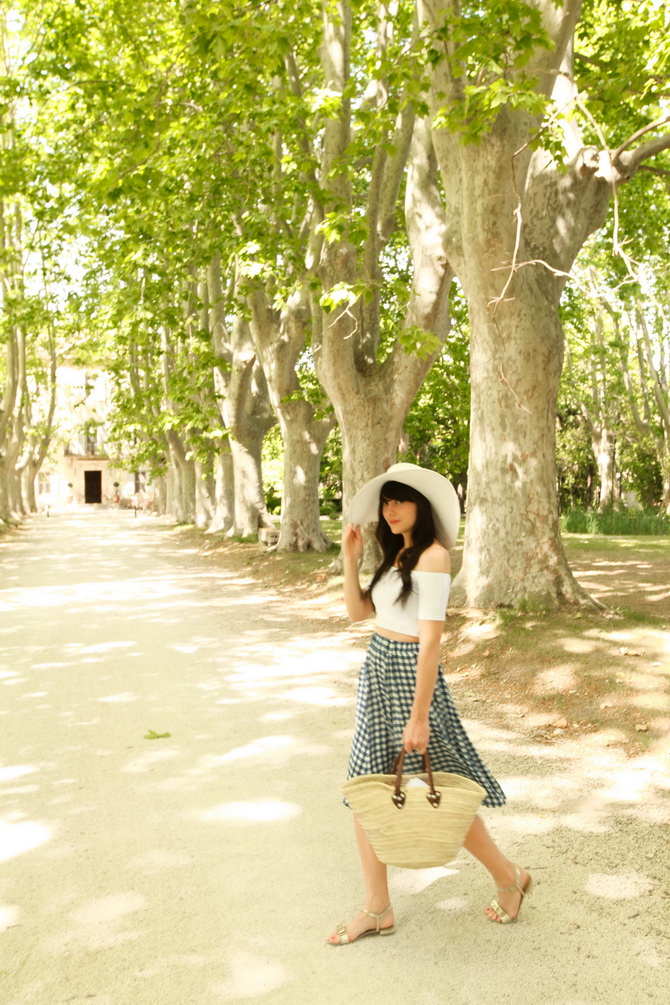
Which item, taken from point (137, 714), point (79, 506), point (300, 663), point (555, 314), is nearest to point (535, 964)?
point (137, 714)

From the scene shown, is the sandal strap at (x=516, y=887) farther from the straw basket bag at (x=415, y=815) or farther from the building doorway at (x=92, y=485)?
the building doorway at (x=92, y=485)

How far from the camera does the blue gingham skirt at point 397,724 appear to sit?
136 inches

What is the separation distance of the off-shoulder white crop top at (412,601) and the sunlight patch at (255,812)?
153 centimetres

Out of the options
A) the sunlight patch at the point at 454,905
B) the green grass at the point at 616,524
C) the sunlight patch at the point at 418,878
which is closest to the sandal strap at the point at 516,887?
the sunlight patch at the point at 454,905

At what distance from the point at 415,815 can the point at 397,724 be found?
0.41 meters

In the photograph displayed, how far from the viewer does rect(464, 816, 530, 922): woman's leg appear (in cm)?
338

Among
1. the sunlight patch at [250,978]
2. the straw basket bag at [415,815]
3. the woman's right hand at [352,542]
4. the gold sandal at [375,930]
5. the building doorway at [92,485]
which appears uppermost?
the building doorway at [92,485]

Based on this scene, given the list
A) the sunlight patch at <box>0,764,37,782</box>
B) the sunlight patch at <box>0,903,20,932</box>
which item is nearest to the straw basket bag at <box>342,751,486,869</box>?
the sunlight patch at <box>0,903,20,932</box>

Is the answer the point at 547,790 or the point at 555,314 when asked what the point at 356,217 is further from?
the point at 547,790

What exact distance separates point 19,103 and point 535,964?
25.2 metres

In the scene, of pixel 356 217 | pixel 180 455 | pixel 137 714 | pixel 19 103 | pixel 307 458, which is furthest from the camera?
pixel 180 455

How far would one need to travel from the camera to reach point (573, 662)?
716cm

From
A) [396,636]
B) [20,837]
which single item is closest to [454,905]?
[396,636]

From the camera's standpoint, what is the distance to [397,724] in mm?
3469
